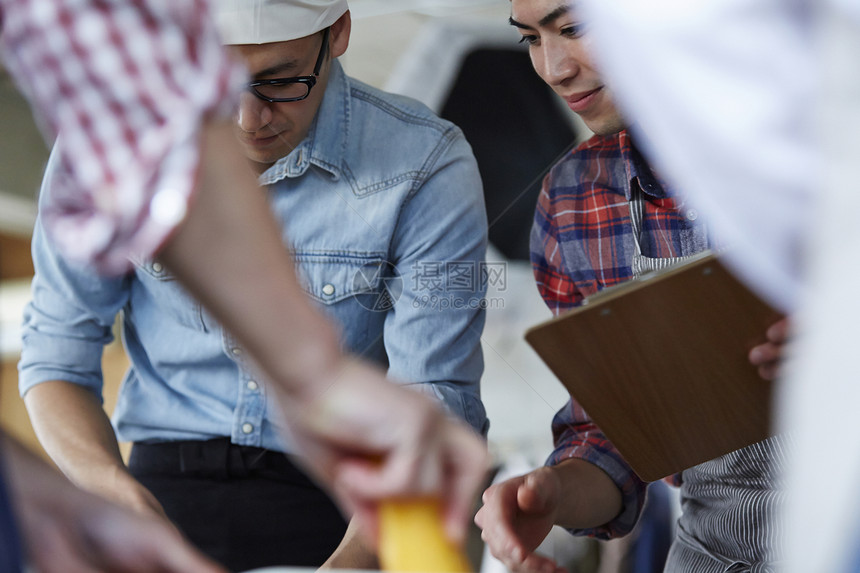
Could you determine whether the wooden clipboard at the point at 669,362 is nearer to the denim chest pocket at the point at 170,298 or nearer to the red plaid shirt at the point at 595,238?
the red plaid shirt at the point at 595,238

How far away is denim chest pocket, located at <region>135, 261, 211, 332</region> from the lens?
3.02 feet

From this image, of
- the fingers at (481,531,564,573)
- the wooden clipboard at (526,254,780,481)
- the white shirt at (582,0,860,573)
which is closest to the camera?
the white shirt at (582,0,860,573)

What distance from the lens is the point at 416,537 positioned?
1.26 ft

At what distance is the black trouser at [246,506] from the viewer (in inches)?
34.6

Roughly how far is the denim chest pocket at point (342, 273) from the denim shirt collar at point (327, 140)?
83 mm

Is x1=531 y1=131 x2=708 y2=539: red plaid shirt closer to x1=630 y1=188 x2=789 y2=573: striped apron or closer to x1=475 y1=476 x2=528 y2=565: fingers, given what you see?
x1=630 y1=188 x2=789 y2=573: striped apron

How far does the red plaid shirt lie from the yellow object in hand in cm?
49

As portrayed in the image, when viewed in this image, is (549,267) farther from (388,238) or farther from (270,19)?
(270,19)

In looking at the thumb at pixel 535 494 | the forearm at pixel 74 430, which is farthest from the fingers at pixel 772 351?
the forearm at pixel 74 430

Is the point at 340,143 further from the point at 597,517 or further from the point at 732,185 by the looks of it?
the point at 732,185

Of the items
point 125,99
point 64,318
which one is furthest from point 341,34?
point 125,99

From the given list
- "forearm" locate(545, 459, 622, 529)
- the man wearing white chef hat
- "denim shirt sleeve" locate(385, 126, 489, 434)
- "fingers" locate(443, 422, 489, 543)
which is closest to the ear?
the man wearing white chef hat

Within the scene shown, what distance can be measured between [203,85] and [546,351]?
1.03 ft

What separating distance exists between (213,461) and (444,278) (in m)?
0.31
